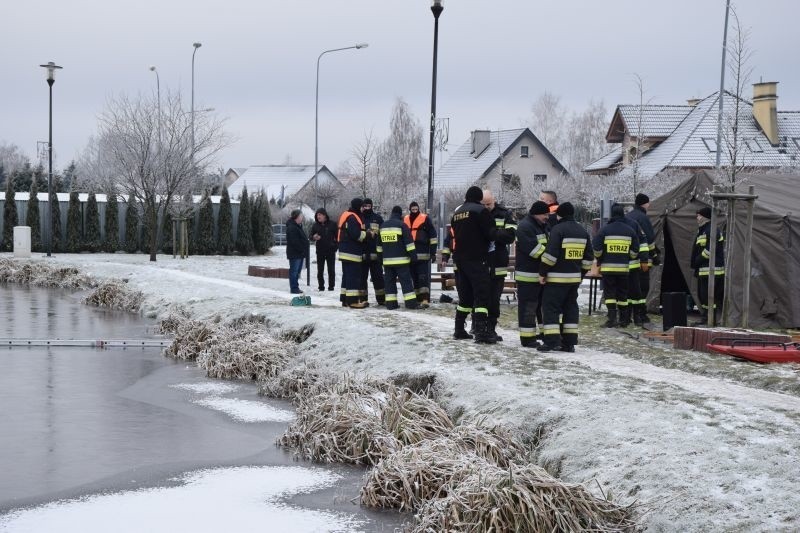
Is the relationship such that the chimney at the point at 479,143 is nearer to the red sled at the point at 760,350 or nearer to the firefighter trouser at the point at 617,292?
the firefighter trouser at the point at 617,292

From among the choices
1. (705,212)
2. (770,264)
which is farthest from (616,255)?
(770,264)

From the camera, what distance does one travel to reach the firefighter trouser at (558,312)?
42.7 feet

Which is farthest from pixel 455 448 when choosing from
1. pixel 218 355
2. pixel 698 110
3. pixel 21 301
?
pixel 698 110

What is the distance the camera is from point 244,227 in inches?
1852

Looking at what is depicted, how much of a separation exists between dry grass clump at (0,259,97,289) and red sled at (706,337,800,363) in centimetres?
2032

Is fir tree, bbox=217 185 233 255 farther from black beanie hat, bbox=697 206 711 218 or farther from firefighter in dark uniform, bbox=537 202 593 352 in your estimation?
firefighter in dark uniform, bbox=537 202 593 352

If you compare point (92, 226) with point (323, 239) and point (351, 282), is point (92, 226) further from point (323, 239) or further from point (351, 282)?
point (351, 282)

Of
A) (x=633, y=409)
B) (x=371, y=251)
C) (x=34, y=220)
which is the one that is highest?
(x=34, y=220)

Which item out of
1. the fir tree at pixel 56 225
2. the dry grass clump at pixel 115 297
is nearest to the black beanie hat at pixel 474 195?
the dry grass clump at pixel 115 297

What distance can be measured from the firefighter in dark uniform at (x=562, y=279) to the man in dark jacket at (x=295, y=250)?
33.0 feet

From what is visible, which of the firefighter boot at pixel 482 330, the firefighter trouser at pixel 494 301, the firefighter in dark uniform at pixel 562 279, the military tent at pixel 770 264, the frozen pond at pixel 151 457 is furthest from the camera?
the military tent at pixel 770 264

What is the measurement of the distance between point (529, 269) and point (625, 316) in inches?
154

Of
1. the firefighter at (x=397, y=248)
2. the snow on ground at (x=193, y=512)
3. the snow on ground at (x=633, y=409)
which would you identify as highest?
the firefighter at (x=397, y=248)

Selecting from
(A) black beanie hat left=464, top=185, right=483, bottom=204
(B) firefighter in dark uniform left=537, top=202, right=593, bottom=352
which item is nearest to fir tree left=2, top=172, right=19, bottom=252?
(A) black beanie hat left=464, top=185, right=483, bottom=204
